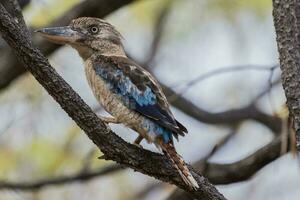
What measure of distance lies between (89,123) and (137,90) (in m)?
0.62

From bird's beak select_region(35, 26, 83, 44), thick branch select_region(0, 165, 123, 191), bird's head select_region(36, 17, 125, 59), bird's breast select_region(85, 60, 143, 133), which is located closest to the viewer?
bird's breast select_region(85, 60, 143, 133)

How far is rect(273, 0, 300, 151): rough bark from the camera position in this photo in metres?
4.54

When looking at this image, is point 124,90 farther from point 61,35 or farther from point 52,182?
point 52,182

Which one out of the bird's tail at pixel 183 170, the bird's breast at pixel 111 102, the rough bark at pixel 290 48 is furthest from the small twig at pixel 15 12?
the rough bark at pixel 290 48

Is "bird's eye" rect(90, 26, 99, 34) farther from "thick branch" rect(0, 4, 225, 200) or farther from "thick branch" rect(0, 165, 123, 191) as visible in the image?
"thick branch" rect(0, 165, 123, 191)

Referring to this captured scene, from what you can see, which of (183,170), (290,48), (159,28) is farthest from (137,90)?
(159,28)

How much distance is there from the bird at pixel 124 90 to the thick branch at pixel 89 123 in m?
0.09

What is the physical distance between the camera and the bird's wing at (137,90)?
4.60m

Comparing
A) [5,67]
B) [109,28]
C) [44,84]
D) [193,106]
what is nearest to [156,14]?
[193,106]

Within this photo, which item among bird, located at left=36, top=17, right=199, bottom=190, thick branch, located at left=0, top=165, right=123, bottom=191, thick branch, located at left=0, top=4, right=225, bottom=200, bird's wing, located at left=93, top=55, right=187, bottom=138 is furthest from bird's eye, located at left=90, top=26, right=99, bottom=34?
thick branch, located at left=0, top=165, right=123, bottom=191

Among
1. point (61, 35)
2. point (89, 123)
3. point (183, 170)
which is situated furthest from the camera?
Answer: point (61, 35)

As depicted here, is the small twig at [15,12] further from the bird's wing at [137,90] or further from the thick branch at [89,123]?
the bird's wing at [137,90]

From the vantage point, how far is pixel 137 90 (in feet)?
15.6

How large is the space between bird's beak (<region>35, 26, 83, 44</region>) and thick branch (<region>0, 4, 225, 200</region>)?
0.94 meters
